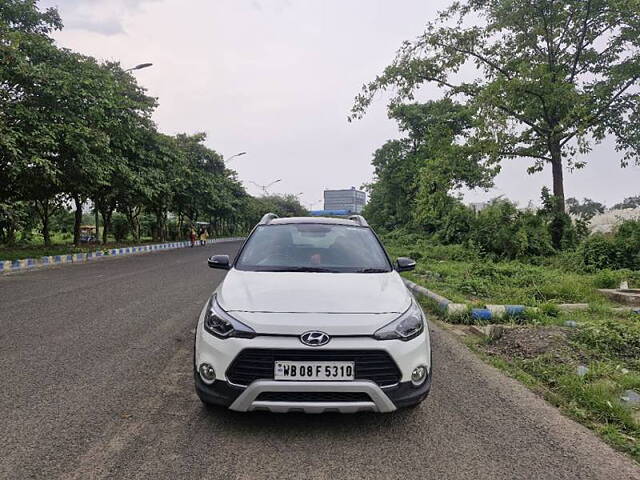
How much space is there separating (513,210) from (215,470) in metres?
14.6

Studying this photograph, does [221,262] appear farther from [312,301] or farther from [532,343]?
[532,343]

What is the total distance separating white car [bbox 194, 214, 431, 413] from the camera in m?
2.72

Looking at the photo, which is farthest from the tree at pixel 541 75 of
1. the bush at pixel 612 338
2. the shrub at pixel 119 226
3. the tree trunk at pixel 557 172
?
the shrub at pixel 119 226

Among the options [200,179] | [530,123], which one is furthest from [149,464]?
[200,179]

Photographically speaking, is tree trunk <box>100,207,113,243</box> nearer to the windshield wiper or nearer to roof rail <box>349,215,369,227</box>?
roof rail <box>349,215,369,227</box>

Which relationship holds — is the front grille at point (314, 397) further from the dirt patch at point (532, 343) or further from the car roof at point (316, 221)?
the dirt patch at point (532, 343)

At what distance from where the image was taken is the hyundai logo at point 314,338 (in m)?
2.71

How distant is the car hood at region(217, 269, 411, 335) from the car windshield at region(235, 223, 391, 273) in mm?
225

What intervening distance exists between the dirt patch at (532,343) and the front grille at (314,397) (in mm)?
2602

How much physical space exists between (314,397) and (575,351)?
3.24 metres

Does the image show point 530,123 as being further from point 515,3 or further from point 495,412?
point 495,412

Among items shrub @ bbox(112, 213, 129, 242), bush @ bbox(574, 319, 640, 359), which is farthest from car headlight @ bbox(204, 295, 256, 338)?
shrub @ bbox(112, 213, 129, 242)

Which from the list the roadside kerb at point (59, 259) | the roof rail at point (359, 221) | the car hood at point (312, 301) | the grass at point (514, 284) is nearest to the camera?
the car hood at point (312, 301)

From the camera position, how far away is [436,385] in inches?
152
